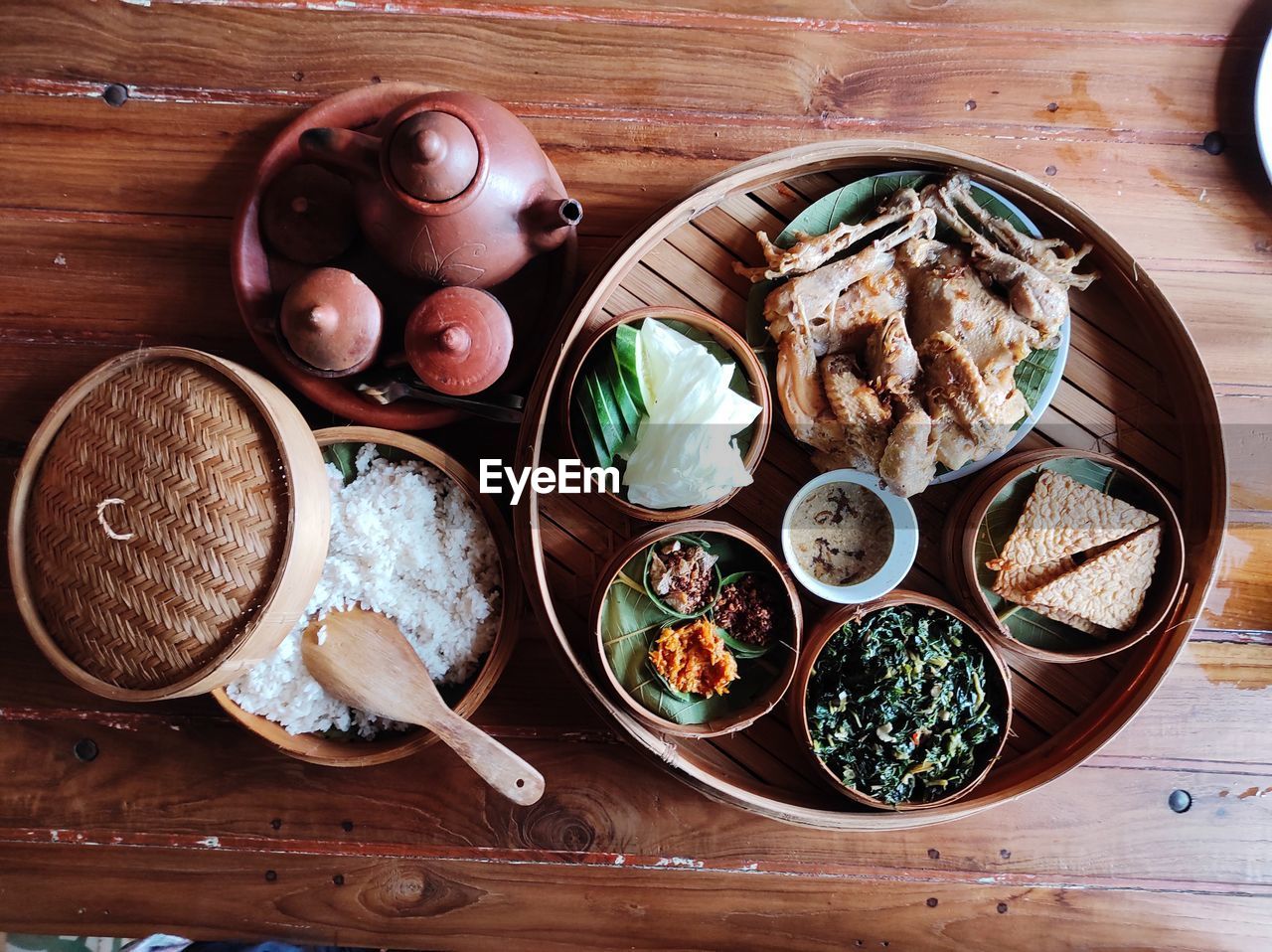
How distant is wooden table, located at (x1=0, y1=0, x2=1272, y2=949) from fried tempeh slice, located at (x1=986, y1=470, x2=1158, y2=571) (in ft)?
1.66

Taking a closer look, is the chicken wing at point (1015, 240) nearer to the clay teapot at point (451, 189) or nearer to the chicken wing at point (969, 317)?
the chicken wing at point (969, 317)

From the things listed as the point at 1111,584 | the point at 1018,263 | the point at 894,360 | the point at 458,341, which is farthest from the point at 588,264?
the point at 1111,584

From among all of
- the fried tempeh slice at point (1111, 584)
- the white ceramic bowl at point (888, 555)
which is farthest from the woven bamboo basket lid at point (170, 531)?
the fried tempeh slice at point (1111, 584)

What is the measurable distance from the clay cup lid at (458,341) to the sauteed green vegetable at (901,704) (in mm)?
1030

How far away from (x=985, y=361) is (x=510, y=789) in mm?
1452

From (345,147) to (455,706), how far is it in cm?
125

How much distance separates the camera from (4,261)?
2084mm

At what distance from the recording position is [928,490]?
2.02 metres

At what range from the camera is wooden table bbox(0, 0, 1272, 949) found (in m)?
2.07

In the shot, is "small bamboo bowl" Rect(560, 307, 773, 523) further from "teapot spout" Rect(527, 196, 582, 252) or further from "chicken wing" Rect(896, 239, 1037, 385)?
"chicken wing" Rect(896, 239, 1037, 385)

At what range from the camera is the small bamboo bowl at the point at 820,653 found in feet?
6.21

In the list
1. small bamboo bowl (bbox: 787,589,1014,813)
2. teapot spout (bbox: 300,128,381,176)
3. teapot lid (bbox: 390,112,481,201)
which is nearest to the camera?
teapot lid (bbox: 390,112,481,201)

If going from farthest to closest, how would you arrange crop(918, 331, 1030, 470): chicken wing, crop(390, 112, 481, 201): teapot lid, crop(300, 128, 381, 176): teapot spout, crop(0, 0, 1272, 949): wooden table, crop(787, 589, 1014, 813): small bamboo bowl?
1. crop(0, 0, 1272, 949): wooden table
2. crop(787, 589, 1014, 813): small bamboo bowl
3. crop(918, 331, 1030, 470): chicken wing
4. crop(300, 128, 381, 176): teapot spout
5. crop(390, 112, 481, 201): teapot lid

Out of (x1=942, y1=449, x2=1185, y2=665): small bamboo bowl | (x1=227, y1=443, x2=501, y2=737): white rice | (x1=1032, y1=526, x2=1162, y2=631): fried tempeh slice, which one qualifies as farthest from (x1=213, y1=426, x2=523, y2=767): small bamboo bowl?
(x1=1032, y1=526, x2=1162, y2=631): fried tempeh slice
